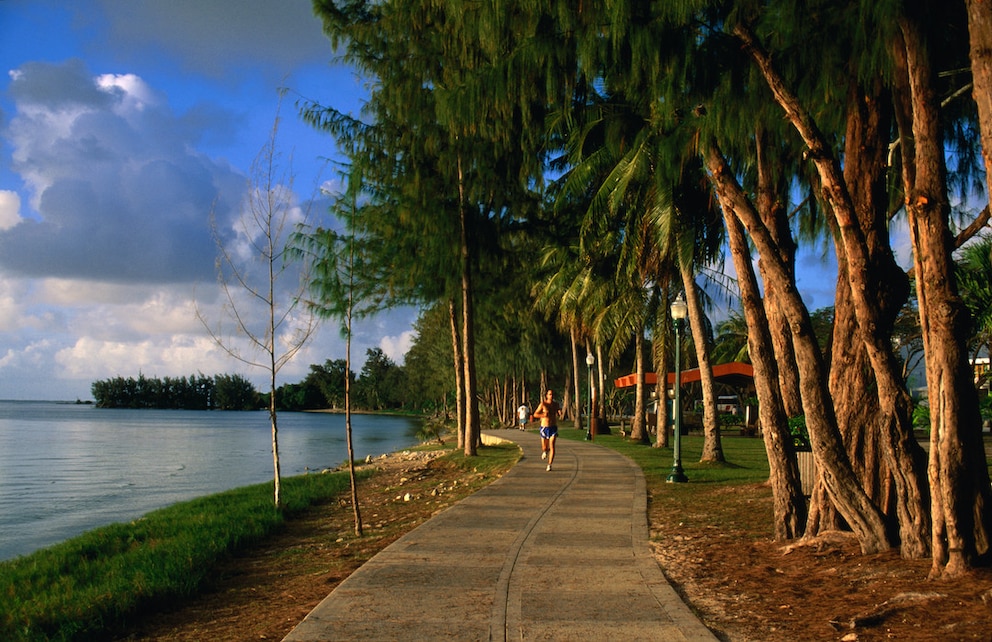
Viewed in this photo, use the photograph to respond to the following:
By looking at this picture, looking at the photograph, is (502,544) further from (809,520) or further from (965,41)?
(965,41)

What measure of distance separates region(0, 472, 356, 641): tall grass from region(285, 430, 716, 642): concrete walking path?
218 centimetres

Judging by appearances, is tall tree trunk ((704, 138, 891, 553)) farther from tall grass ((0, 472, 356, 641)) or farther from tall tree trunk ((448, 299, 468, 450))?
tall tree trunk ((448, 299, 468, 450))

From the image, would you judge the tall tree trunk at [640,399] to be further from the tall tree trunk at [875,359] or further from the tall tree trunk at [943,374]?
the tall tree trunk at [943,374]

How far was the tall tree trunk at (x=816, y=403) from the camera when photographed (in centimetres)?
711

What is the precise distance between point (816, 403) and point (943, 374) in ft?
4.80

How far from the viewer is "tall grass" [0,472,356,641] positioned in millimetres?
6906

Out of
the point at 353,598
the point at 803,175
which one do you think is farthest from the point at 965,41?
the point at 353,598

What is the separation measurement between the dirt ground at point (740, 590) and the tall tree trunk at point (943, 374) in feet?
1.11

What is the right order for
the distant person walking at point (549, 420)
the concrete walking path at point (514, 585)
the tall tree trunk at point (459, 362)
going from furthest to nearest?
1. the tall tree trunk at point (459, 362)
2. the distant person walking at point (549, 420)
3. the concrete walking path at point (514, 585)

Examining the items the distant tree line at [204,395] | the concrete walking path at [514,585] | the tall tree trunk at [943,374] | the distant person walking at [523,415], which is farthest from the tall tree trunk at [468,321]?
the distant tree line at [204,395]

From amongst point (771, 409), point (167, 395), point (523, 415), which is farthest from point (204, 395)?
point (771, 409)

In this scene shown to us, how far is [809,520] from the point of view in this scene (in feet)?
26.0

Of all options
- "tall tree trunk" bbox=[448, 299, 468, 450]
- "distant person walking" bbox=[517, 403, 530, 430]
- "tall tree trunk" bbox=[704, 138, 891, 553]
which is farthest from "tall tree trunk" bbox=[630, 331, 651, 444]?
"tall tree trunk" bbox=[704, 138, 891, 553]

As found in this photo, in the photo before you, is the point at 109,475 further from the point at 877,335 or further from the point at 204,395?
the point at 204,395
